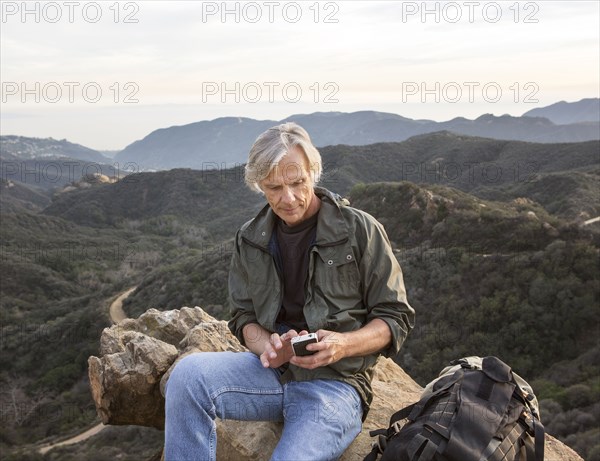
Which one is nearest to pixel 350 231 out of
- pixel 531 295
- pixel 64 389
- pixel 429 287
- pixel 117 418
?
pixel 117 418

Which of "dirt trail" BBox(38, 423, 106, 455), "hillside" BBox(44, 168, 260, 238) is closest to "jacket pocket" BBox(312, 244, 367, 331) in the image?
"dirt trail" BBox(38, 423, 106, 455)

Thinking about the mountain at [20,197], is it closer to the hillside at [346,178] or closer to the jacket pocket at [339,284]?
the hillside at [346,178]

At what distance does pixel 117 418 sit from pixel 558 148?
174 feet

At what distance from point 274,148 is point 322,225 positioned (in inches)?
17.3

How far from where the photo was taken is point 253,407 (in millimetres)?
2578

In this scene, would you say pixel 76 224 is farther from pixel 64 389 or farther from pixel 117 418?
pixel 117 418

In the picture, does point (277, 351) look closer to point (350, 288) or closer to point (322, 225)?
point (350, 288)

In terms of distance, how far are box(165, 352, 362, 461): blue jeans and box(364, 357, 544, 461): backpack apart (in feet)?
0.69

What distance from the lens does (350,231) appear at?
253 cm

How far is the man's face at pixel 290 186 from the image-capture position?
99.1 inches

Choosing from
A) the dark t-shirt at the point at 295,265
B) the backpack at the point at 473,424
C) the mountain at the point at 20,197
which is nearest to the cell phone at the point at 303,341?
the dark t-shirt at the point at 295,265

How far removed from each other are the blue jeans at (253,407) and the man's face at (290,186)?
78 cm

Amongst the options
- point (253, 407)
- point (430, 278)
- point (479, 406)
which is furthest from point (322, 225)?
point (430, 278)

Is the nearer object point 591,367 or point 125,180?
point 591,367
